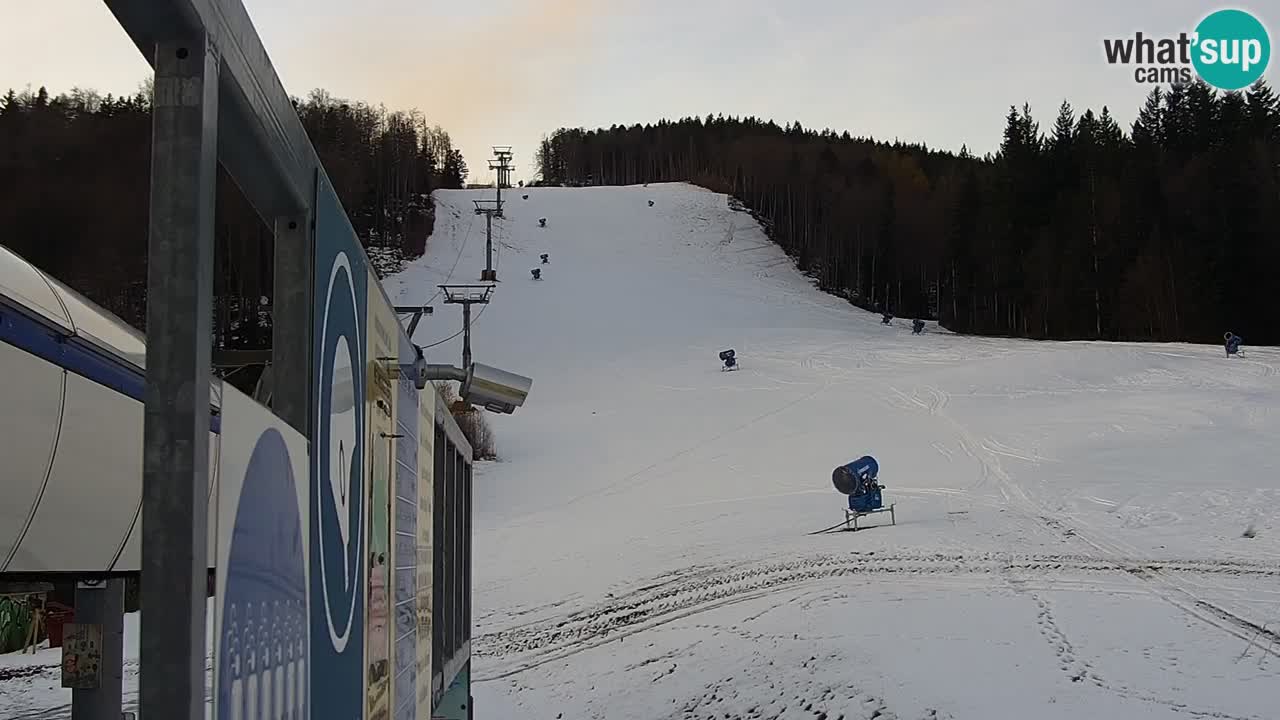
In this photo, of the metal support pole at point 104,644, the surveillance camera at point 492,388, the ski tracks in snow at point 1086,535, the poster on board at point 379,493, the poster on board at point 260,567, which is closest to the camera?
the poster on board at point 260,567

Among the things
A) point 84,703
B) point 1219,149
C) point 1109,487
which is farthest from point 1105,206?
point 84,703

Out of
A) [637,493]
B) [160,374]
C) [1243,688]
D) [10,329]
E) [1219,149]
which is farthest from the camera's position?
[1219,149]

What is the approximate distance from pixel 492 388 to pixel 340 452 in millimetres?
2345

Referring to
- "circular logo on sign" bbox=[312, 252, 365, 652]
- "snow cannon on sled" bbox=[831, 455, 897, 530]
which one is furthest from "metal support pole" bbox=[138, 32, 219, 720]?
"snow cannon on sled" bbox=[831, 455, 897, 530]

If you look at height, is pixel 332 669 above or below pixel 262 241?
below

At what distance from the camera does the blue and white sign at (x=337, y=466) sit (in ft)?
8.64

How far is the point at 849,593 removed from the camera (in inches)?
531

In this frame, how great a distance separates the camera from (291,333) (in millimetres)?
2564

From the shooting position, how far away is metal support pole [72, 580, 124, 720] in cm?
578

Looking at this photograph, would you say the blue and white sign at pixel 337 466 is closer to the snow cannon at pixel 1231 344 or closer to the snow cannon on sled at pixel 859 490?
the snow cannon on sled at pixel 859 490

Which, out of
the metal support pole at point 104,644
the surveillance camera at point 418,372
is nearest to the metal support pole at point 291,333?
the surveillance camera at point 418,372

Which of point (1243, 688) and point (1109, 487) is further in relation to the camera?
point (1109, 487)

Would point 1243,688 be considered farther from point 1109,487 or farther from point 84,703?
point 1109,487

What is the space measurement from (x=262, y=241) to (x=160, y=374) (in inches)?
66.2
